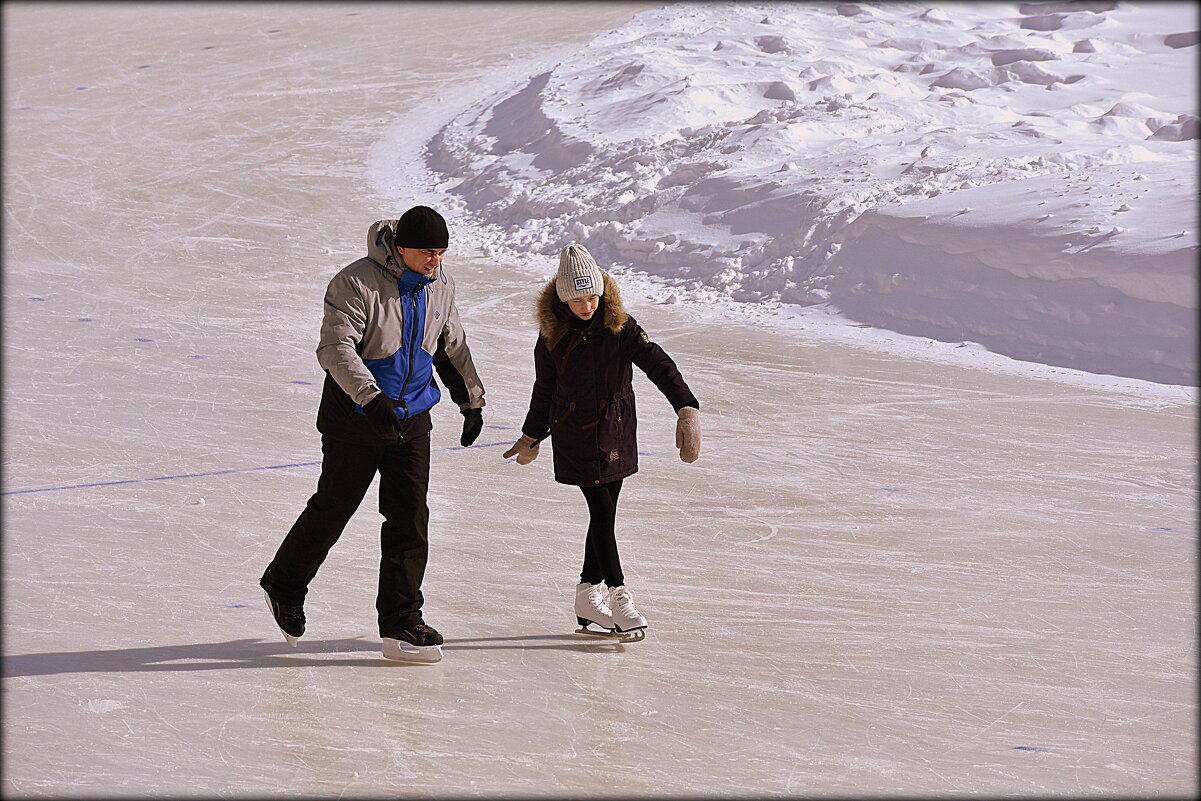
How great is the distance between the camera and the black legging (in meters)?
4.53

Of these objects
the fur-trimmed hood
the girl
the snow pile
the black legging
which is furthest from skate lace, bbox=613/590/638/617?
the snow pile

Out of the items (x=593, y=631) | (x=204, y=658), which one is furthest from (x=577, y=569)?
(x=204, y=658)

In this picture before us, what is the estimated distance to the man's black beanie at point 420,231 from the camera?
4090 mm

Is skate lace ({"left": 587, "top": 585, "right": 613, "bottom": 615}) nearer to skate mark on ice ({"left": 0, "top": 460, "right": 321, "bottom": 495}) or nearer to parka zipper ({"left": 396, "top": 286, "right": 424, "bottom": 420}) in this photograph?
parka zipper ({"left": 396, "top": 286, "right": 424, "bottom": 420})

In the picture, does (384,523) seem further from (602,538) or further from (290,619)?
(602,538)

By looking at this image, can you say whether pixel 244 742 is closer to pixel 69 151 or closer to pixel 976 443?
pixel 976 443

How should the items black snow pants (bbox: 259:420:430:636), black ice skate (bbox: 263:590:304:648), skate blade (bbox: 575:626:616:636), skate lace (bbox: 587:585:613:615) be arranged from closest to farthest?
black snow pants (bbox: 259:420:430:636), black ice skate (bbox: 263:590:304:648), skate lace (bbox: 587:585:613:615), skate blade (bbox: 575:626:616:636)

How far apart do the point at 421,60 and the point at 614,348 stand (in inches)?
661

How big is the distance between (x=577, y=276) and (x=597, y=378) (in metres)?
0.34

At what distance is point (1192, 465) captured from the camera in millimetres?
7168

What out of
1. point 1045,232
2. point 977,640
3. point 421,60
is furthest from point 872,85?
point 977,640

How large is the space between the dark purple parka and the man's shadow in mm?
596

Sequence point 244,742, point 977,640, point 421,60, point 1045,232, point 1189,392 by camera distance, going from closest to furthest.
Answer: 1. point 244,742
2. point 977,640
3. point 1189,392
4. point 1045,232
5. point 421,60

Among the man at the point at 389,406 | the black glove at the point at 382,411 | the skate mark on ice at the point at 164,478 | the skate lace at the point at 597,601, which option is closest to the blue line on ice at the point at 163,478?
the skate mark on ice at the point at 164,478
